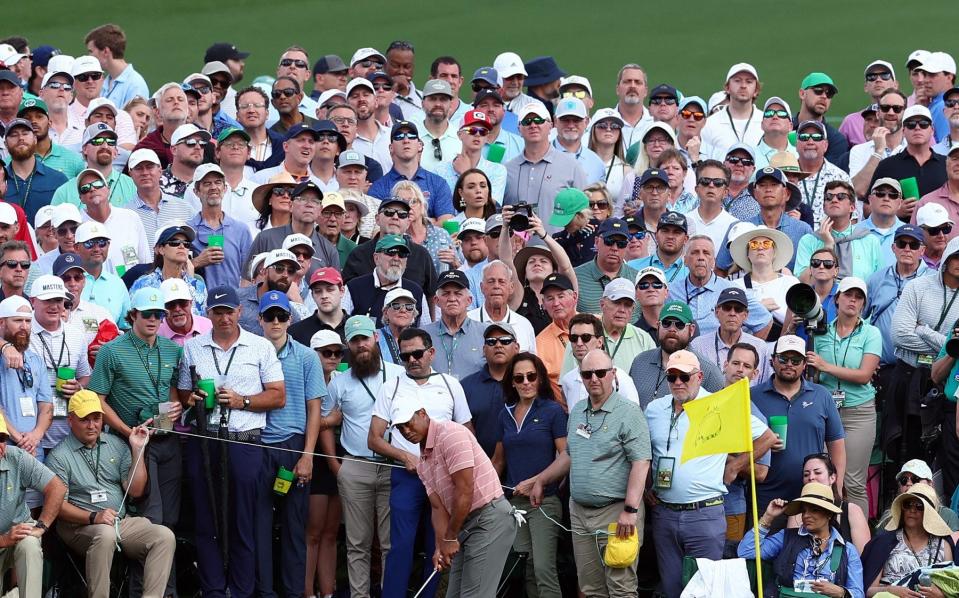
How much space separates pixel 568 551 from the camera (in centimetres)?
1257

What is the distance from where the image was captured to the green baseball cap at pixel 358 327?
12.4 metres

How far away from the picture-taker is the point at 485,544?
37.5 ft

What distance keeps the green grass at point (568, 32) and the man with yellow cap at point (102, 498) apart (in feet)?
41.3

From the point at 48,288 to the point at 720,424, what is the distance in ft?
15.2

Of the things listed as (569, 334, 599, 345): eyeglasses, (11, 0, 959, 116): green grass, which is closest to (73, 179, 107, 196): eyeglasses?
(569, 334, 599, 345): eyeglasses

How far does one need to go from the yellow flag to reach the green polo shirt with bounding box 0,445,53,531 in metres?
4.13

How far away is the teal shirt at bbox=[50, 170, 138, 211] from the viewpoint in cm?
1421

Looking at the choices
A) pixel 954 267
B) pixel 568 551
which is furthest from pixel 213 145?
pixel 954 267

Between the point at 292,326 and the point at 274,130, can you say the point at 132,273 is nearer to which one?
the point at 292,326

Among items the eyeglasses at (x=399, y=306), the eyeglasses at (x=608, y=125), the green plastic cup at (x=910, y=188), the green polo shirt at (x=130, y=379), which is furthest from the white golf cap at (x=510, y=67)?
the green polo shirt at (x=130, y=379)

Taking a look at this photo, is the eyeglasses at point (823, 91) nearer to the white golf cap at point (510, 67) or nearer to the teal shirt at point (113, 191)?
the white golf cap at point (510, 67)

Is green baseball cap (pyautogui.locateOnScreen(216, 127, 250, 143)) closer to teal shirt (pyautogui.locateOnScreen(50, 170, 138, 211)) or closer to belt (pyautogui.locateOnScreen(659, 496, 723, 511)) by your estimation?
teal shirt (pyautogui.locateOnScreen(50, 170, 138, 211))

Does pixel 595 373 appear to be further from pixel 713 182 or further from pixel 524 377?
pixel 713 182

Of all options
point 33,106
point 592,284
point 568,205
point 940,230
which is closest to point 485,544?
point 592,284
